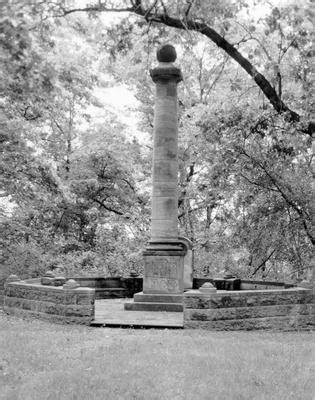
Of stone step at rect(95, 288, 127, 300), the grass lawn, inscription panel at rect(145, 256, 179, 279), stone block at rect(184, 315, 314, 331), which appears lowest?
the grass lawn

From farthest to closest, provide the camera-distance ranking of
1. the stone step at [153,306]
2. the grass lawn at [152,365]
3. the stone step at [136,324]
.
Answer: the stone step at [153,306]
the stone step at [136,324]
the grass lawn at [152,365]

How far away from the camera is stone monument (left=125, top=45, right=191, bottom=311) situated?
1490cm

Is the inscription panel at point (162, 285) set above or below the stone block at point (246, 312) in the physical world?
above

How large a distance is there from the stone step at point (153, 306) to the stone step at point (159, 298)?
175mm

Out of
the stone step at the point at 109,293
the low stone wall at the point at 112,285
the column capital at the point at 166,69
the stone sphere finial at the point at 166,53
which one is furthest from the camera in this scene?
the stone step at the point at 109,293

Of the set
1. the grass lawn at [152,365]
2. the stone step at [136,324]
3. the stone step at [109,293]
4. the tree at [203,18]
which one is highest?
the tree at [203,18]

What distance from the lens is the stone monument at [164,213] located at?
14.9m

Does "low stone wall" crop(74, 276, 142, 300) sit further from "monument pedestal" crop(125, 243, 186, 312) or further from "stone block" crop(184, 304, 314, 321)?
"stone block" crop(184, 304, 314, 321)

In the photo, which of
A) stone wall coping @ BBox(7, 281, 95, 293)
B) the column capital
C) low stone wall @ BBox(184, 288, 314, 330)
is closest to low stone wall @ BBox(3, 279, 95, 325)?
stone wall coping @ BBox(7, 281, 95, 293)

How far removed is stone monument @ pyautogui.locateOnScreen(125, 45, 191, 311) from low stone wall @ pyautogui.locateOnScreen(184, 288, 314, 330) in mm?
2919

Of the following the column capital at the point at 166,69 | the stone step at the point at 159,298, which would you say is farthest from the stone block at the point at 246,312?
the column capital at the point at 166,69

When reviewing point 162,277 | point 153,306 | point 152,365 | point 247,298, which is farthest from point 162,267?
point 152,365

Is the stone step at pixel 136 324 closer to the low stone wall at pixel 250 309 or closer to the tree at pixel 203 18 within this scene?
the low stone wall at pixel 250 309

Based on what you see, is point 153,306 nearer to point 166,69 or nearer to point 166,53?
point 166,69
